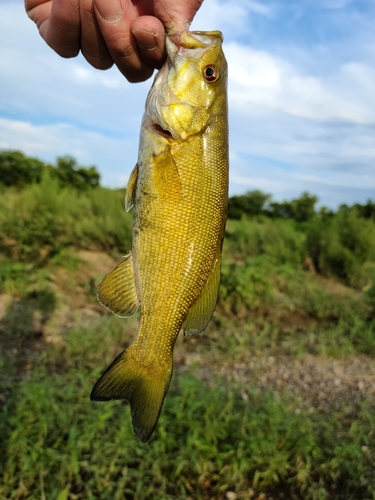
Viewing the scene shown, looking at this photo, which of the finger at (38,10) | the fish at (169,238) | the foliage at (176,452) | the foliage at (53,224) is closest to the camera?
the fish at (169,238)

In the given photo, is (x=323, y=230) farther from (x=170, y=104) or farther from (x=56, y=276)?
(x=170, y=104)

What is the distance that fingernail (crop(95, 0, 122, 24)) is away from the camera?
5.32ft

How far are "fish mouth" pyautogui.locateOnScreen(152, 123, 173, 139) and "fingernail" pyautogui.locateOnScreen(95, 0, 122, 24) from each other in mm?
389

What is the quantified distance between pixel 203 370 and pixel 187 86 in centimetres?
405

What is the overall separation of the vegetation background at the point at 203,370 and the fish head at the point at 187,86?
2.28 m

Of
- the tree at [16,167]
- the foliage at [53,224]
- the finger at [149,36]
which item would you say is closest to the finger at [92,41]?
the finger at [149,36]

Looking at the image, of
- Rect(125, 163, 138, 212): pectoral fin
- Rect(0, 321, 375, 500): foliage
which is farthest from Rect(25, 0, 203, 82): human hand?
Rect(0, 321, 375, 500): foliage

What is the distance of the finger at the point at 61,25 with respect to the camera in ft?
5.60

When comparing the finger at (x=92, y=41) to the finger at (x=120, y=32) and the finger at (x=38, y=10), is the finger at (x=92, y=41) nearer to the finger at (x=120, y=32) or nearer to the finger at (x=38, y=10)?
the finger at (x=120, y=32)

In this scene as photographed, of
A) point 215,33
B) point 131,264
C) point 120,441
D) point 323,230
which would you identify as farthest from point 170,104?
point 323,230

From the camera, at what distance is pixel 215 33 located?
174 centimetres

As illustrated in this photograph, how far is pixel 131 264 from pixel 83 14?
918 mm

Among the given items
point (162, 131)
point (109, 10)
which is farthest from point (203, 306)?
point (109, 10)

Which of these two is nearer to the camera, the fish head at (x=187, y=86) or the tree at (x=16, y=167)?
the fish head at (x=187, y=86)
